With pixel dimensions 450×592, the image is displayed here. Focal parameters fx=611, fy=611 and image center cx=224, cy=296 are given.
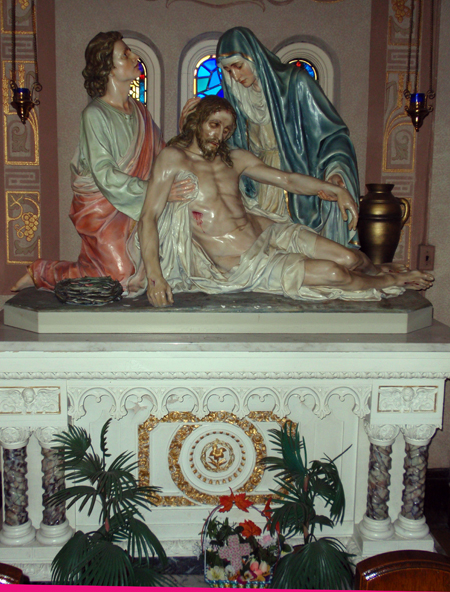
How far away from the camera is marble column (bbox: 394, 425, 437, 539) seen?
125 inches

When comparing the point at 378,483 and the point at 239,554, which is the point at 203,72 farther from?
the point at 239,554

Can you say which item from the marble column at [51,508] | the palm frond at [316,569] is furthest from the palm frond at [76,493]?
the palm frond at [316,569]

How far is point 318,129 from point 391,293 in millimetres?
1121

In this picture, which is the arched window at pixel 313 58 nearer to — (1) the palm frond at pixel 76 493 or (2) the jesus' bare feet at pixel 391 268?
(2) the jesus' bare feet at pixel 391 268

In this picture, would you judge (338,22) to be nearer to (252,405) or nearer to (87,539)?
(252,405)

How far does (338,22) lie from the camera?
13.8ft

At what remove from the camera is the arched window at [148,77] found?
13.8 feet

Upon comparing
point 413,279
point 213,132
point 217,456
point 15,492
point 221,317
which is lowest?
point 15,492

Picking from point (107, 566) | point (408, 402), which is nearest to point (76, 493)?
point (107, 566)

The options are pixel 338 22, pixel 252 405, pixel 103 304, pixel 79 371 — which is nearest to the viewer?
pixel 79 371

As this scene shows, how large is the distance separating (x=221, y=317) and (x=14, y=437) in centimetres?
119

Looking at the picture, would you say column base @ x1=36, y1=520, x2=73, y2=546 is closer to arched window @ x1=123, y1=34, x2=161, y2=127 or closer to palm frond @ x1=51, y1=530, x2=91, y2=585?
palm frond @ x1=51, y1=530, x2=91, y2=585

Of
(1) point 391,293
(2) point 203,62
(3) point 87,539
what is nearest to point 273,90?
(2) point 203,62

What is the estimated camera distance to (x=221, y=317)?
10.0ft
